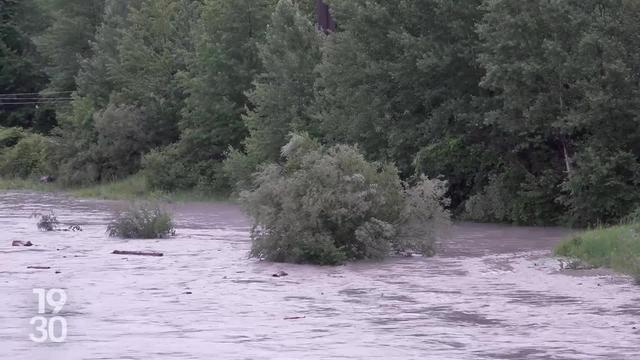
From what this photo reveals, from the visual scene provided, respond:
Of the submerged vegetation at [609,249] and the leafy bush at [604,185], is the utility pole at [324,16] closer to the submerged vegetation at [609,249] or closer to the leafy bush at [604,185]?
the leafy bush at [604,185]

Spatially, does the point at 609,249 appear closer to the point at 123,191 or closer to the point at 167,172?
the point at 167,172

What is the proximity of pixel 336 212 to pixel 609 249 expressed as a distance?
6039 mm

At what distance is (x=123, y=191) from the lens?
66750 mm

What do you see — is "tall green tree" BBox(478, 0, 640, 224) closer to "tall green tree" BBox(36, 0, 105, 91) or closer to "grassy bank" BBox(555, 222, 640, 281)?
"grassy bank" BBox(555, 222, 640, 281)

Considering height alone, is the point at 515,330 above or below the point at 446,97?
below

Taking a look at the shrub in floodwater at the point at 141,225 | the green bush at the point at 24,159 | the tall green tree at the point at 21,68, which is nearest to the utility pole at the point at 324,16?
the shrub in floodwater at the point at 141,225

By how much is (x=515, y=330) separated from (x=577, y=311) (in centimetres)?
205

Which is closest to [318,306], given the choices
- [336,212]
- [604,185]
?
[336,212]

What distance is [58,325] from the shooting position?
1852 cm

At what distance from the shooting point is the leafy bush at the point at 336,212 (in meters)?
26.8

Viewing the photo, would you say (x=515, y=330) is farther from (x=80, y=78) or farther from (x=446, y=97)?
(x=80, y=78)

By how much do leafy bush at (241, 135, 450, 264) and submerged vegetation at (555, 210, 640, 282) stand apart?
3385 millimetres

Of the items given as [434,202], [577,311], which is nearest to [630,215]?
[434,202]

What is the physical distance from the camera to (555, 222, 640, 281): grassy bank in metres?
22.9
